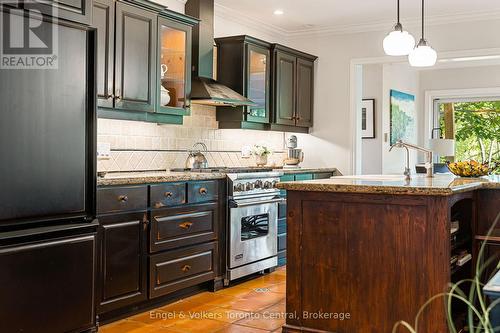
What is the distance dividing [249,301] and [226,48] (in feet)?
8.62

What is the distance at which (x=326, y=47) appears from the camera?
22.2 feet

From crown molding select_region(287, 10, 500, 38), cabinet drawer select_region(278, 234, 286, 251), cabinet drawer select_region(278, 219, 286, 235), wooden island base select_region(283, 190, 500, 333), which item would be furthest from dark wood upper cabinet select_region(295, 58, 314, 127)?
wooden island base select_region(283, 190, 500, 333)

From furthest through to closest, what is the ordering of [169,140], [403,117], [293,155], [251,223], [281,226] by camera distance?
[403,117] → [293,155] → [281,226] → [169,140] → [251,223]

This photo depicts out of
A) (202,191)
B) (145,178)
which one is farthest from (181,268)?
(145,178)

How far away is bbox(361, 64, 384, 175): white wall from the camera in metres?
7.93

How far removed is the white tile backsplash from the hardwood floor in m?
1.23

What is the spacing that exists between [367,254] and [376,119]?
16.5 feet

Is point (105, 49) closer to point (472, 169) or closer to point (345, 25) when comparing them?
point (472, 169)

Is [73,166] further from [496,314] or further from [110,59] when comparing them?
[496,314]

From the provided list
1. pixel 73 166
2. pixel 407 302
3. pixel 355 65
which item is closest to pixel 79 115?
pixel 73 166

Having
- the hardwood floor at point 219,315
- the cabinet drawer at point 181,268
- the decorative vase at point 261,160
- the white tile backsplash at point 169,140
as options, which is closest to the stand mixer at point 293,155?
the white tile backsplash at point 169,140

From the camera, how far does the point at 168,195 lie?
3996mm

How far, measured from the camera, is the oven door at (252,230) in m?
4.66

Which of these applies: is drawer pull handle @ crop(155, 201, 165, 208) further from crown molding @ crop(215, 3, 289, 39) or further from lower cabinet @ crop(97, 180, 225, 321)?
crown molding @ crop(215, 3, 289, 39)
